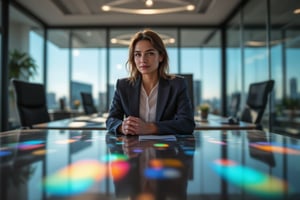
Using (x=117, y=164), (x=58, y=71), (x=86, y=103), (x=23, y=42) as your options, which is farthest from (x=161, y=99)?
(x=58, y=71)

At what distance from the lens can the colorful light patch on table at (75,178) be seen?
Result: 448mm

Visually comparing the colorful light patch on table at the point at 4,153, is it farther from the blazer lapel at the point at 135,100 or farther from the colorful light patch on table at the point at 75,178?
the blazer lapel at the point at 135,100

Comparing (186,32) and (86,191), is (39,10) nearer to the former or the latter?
(186,32)

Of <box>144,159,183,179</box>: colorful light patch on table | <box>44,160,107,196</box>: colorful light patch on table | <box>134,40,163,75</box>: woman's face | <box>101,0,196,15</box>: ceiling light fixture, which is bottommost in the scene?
<box>44,160,107,196</box>: colorful light patch on table

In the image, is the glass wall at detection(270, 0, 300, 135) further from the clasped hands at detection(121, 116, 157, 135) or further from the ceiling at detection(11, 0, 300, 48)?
the clasped hands at detection(121, 116, 157, 135)

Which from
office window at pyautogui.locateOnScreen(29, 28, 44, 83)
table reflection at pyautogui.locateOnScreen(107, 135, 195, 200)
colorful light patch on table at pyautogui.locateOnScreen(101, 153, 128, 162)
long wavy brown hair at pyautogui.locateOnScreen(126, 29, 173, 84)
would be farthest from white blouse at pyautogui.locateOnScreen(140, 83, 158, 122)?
office window at pyautogui.locateOnScreen(29, 28, 44, 83)

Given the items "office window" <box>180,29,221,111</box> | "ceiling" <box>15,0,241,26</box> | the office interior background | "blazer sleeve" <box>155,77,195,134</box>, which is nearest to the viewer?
"blazer sleeve" <box>155,77,195,134</box>

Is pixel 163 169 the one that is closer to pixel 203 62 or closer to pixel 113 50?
pixel 113 50

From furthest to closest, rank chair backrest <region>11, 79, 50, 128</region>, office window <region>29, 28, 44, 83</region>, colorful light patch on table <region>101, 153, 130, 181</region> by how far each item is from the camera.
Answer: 1. office window <region>29, 28, 44, 83</region>
2. chair backrest <region>11, 79, 50, 128</region>
3. colorful light patch on table <region>101, 153, 130, 181</region>

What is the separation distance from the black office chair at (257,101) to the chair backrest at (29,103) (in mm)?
2234

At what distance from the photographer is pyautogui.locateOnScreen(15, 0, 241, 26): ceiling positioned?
211 inches

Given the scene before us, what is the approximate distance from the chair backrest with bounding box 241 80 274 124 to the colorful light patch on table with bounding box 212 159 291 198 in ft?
7.15

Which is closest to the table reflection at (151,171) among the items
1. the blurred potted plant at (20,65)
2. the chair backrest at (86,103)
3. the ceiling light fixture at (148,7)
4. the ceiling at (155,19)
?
the ceiling at (155,19)

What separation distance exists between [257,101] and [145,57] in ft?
5.67
